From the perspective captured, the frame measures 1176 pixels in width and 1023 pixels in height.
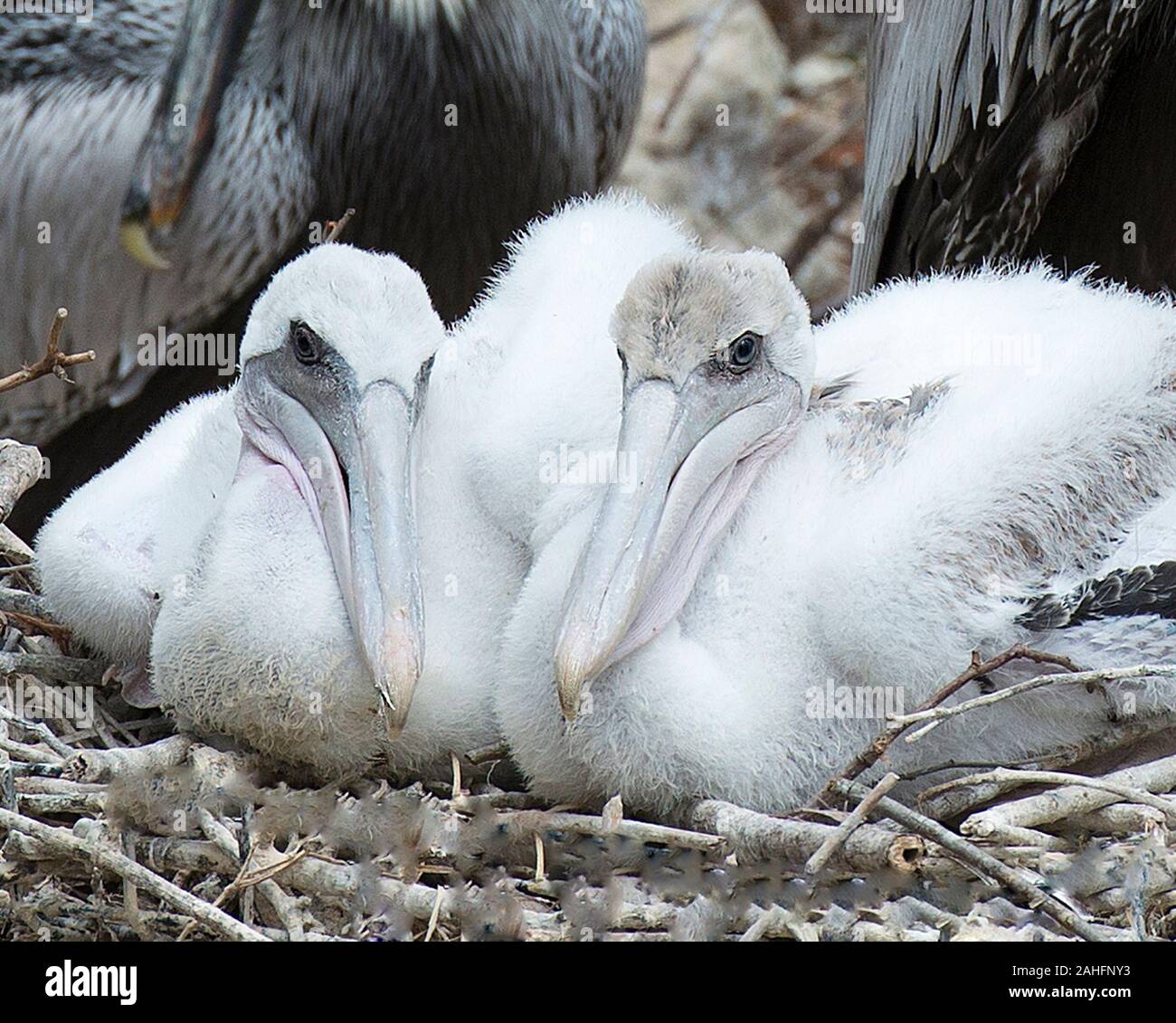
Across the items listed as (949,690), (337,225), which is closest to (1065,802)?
(949,690)

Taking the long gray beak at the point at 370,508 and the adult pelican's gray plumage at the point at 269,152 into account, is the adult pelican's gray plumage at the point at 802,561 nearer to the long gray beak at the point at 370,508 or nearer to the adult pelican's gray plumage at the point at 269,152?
the long gray beak at the point at 370,508

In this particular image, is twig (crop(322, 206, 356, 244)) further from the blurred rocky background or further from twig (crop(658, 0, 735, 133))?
twig (crop(658, 0, 735, 133))

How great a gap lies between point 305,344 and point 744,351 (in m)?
0.49

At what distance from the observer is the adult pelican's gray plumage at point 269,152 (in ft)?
8.42

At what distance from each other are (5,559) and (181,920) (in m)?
0.99

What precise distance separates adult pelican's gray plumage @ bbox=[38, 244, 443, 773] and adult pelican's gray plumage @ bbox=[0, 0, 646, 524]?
0.51 metres

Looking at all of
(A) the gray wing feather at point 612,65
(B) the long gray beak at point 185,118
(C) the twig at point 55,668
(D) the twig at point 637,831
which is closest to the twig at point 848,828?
(D) the twig at point 637,831

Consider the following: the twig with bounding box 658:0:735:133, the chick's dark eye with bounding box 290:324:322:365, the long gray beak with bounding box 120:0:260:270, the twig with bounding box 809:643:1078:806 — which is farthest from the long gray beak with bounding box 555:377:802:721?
the twig with bounding box 658:0:735:133

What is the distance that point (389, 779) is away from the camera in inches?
78.7

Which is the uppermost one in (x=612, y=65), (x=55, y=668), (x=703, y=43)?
(x=703, y=43)

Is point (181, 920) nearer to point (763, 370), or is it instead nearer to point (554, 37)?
point (763, 370)

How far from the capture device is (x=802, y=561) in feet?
5.98

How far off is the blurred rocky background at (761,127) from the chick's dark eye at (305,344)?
1.66 meters

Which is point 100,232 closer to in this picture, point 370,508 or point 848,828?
point 370,508
